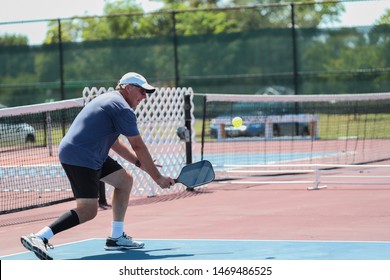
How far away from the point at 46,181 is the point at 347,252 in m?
8.51

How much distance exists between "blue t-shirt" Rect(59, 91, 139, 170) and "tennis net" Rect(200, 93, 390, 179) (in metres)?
9.67

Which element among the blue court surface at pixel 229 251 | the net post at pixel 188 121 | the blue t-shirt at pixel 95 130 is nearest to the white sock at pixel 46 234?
the blue court surface at pixel 229 251

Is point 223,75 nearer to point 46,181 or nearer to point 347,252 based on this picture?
point 46,181

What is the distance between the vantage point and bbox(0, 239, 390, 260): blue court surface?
334 inches

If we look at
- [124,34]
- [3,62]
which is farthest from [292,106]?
[124,34]

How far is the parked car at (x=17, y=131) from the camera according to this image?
55.9 feet

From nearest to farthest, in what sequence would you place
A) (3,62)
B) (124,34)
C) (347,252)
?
(347,252)
(3,62)
(124,34)

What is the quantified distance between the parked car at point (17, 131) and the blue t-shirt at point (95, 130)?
8.19m

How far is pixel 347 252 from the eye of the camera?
8.62 metres

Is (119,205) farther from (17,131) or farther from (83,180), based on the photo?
(17,131)

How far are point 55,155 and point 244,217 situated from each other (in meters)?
7.06

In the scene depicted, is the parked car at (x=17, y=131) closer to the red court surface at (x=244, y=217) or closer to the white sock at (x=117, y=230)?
the red court surface at (x=244, y=217)

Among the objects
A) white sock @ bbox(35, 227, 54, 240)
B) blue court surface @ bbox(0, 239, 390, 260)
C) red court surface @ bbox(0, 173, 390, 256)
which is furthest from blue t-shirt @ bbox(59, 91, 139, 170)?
red court surface @ bbox(0, 173, 390, 256)

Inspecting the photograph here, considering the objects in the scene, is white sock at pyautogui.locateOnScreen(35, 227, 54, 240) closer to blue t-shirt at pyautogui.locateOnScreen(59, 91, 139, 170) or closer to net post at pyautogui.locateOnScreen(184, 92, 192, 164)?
blue t-shirt at pyautogui.locateOnScreen(59, 91, 139, 170)
